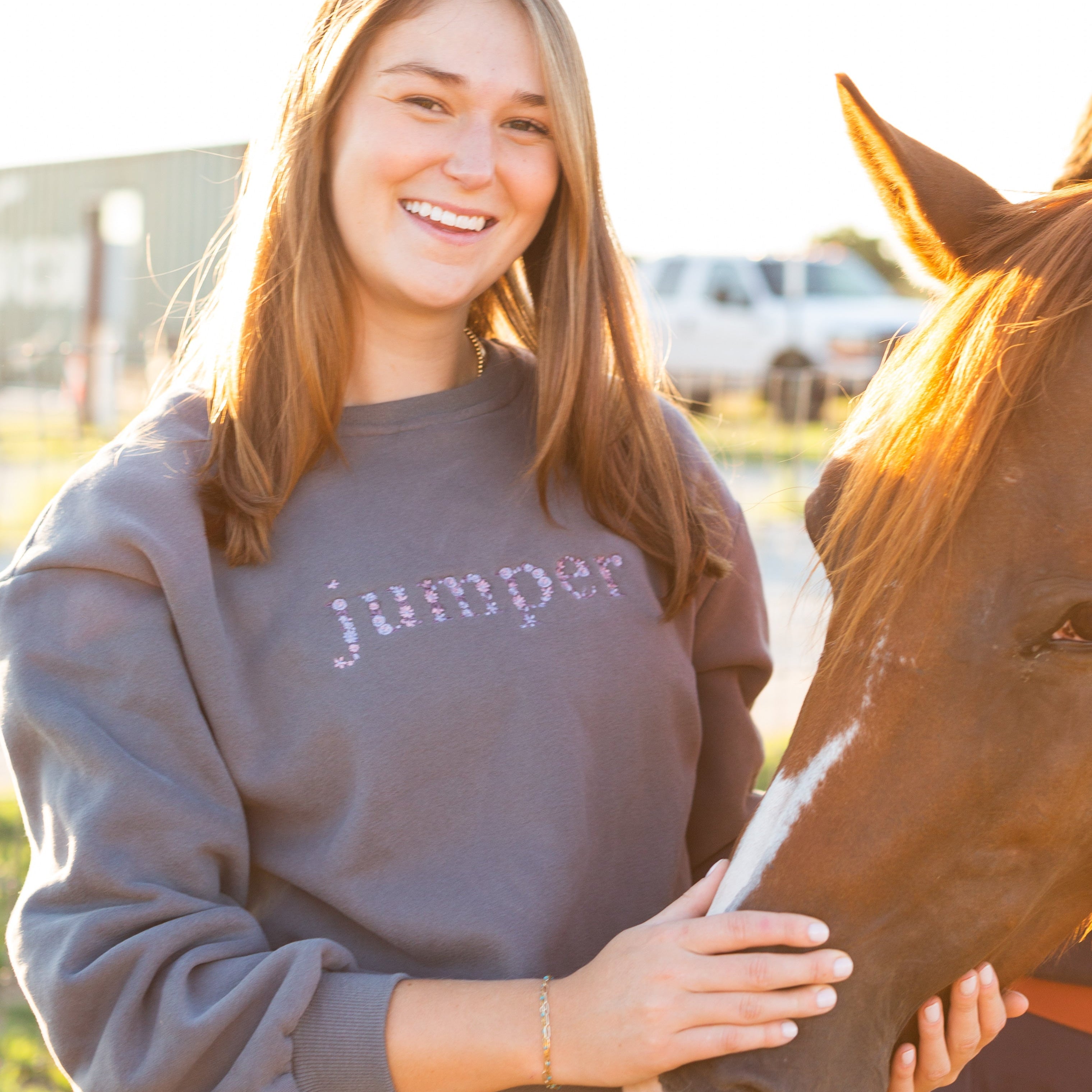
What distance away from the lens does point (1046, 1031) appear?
5.05 ft

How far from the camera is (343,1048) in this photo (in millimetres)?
1354

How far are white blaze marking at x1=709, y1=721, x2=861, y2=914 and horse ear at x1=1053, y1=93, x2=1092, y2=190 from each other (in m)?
1.06

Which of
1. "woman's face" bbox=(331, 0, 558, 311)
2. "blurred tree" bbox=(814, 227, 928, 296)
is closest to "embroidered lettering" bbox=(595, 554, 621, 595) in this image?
"woman's face" bbox=(331, 0, 558, 311)

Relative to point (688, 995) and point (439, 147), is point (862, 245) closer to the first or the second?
point (439, 147)

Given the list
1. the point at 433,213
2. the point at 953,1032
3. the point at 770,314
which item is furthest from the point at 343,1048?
the point at 770,314

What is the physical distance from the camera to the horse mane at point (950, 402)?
4.10 feet

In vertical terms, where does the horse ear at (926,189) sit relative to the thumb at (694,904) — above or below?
above

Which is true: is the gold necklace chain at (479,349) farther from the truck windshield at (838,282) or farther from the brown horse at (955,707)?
the truck windshield at (838,282)

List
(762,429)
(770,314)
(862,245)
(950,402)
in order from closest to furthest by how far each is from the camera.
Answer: (950,402), (762,429), (770,314), (862,245)

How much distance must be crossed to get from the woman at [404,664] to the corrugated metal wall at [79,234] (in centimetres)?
1252

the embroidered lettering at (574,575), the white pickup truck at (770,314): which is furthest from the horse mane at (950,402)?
the white pickup truck at (770,314)

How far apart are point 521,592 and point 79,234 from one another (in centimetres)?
1617

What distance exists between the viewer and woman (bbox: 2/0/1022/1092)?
4.41 feet

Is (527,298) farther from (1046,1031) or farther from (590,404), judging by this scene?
(1046,1031)
